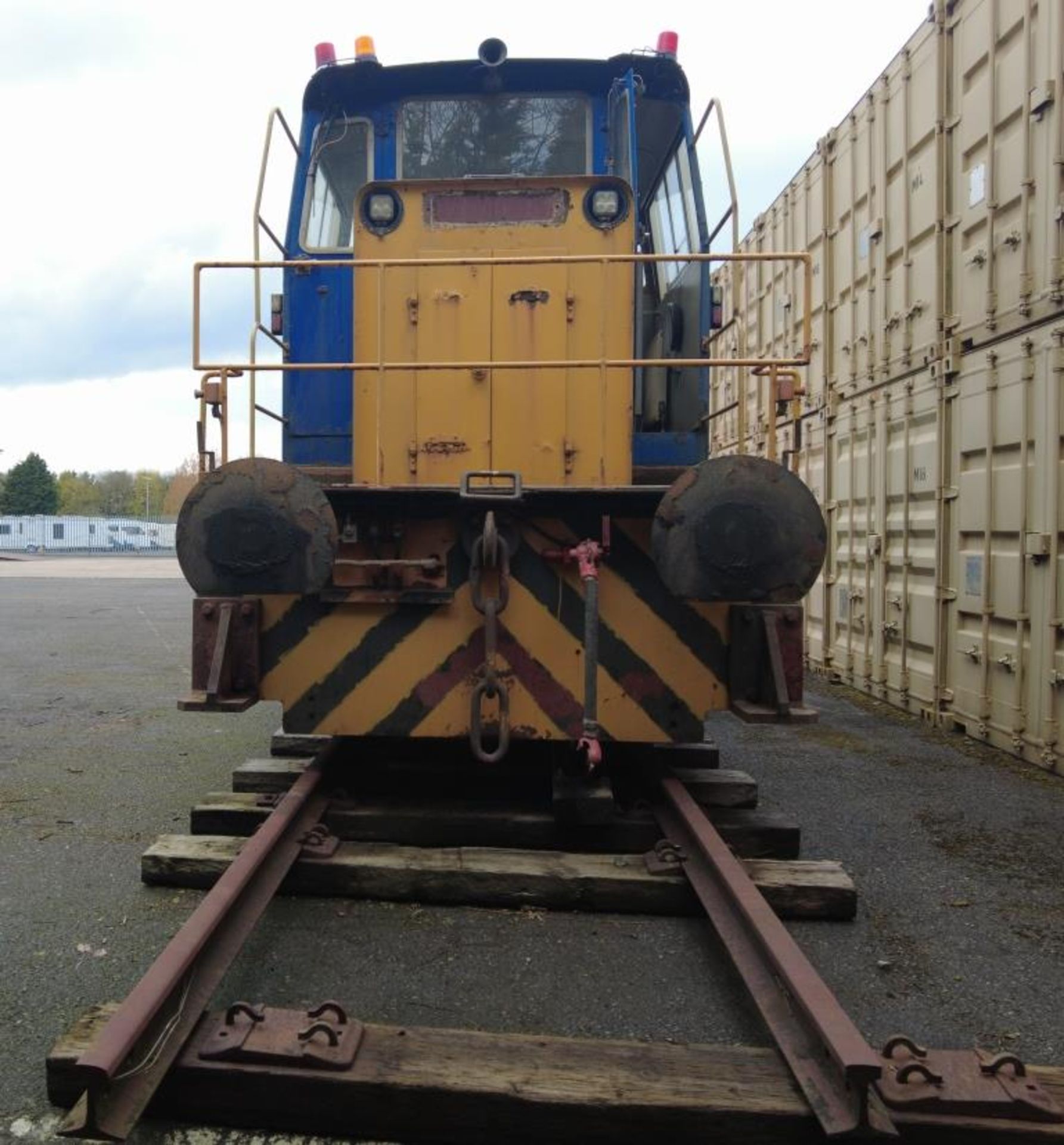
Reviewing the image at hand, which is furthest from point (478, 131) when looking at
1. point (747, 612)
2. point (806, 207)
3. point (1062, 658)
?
point (806, 207)

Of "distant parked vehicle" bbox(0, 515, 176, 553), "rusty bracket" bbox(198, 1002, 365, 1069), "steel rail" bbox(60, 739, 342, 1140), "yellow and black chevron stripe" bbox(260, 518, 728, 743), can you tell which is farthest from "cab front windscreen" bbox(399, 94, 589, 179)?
"distant parked vehicle" bbox(0, 515, 176, 553)

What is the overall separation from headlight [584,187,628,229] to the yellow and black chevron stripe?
1412 millimetres

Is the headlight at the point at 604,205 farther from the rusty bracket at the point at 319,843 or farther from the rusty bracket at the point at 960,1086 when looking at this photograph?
the rusty bracket at the point at 960,1086

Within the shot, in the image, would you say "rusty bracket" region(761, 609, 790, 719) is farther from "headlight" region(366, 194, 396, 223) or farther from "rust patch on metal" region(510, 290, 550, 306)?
"headlight" region(366, 194, 396, 223)

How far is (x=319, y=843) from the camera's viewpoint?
3.26m

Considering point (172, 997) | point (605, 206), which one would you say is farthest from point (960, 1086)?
point (605, 206)

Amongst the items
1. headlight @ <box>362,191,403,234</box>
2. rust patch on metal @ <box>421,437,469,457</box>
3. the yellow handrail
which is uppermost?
headlight @ <box>362,191,403,234</box>

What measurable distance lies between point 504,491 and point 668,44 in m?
2.76

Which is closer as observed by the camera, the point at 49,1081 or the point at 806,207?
the point at 49,1081

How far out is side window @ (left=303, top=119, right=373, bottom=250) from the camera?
4.49 meters

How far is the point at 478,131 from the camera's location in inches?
174

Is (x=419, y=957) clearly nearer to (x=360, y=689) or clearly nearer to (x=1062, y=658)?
(x=360, y=689)

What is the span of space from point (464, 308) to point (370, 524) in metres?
1.07

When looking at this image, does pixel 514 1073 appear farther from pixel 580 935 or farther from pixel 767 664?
pixel 767 664
